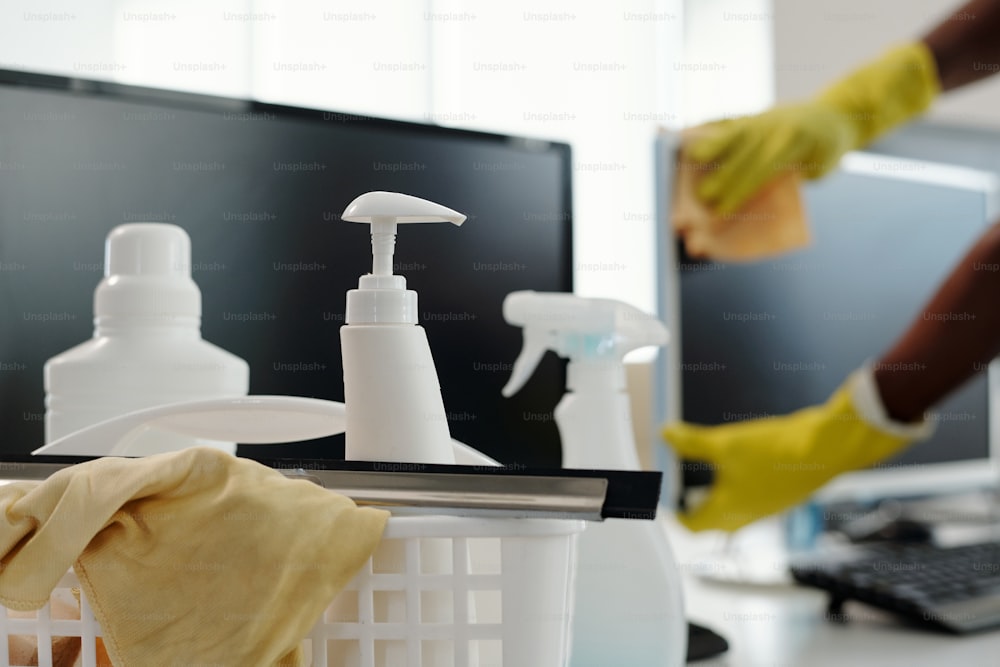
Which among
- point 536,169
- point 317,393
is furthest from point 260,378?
point 536,169

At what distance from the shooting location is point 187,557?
0.29 meters

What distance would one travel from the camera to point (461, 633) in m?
0.30

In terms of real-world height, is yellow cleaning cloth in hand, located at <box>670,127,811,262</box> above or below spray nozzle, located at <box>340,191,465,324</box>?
above

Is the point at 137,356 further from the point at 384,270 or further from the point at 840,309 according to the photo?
the point at 840,309

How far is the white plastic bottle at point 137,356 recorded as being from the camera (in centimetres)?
48

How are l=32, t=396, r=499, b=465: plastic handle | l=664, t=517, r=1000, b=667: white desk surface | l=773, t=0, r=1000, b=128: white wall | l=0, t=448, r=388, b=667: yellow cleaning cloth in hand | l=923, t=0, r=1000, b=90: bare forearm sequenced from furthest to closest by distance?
l=773, t=0, r=1000, b=128: white wall
l=923, t=0, r=1000, b=90: bare forearm
l=664, t=517, r=1000, b=667: white desk surface
l=32, t=396, r=499, b=465: plastic handle
l=0, t=448, r=388, b=667: yellow cleaning cloth in hand

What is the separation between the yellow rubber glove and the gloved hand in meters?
0.26

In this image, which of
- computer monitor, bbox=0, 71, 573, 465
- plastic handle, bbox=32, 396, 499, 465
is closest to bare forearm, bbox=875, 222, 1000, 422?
computer monitor, bbox=0, 71, 573, 465

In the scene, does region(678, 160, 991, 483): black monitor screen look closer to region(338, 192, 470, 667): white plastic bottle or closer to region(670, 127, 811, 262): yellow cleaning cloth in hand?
region(670, 127, 811, 262): yellow cleaning cloth in hand

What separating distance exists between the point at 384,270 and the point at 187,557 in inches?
5.5

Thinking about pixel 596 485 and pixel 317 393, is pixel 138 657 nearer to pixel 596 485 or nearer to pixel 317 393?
pixel 596 485

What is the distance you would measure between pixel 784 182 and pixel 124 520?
0.90 metres

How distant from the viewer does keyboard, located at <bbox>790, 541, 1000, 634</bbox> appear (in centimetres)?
78

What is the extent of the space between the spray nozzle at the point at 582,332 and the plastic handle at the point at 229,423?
0.42ft
